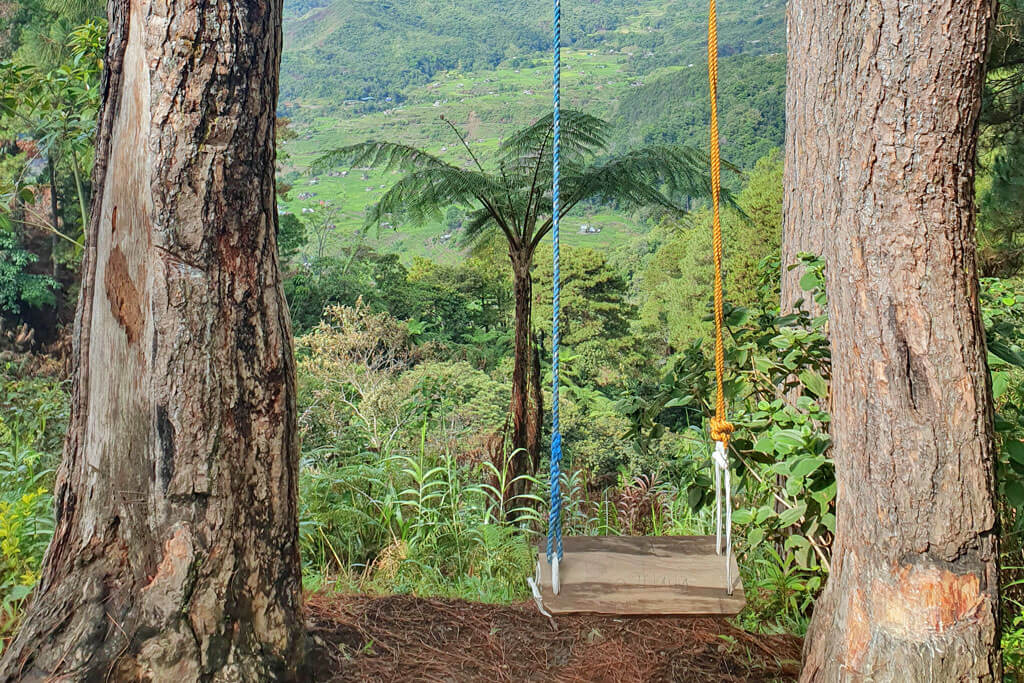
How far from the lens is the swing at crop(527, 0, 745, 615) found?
165 cm

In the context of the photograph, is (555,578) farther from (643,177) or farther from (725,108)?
(725,108)

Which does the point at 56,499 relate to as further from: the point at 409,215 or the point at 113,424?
the point at 409,215

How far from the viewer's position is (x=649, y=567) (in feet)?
5.83

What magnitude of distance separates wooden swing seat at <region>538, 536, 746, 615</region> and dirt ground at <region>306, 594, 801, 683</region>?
5.4 inches

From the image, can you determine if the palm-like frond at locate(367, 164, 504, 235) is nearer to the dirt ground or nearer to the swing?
the swing

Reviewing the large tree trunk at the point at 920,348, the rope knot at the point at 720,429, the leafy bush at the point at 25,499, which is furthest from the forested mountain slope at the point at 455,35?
the large tree trunk at the point at 920,348

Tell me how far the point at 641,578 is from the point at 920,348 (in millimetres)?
772

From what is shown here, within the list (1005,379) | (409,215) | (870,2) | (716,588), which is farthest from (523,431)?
(870,2)

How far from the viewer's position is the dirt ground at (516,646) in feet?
5.32

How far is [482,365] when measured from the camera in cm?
1309

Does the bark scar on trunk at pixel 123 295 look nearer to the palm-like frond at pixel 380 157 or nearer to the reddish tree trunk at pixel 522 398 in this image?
the reddish tree trunk at pixel 522 398

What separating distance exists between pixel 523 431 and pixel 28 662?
115 inches

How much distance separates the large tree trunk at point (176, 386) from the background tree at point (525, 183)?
9.08ft

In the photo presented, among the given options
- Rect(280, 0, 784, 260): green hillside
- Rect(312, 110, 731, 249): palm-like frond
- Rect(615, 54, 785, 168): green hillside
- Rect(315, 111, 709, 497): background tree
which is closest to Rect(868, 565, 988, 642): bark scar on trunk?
Rect(315, 111, 709, 497): background tree
